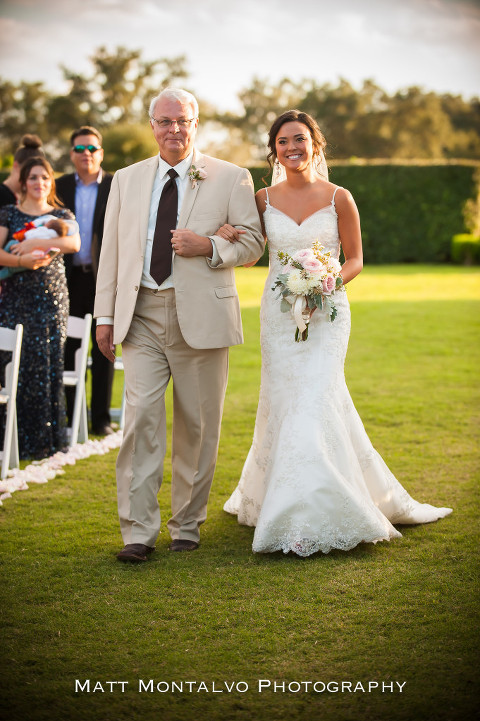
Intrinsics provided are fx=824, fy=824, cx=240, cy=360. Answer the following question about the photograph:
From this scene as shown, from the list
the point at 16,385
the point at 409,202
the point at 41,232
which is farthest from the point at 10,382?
the point at 409,202

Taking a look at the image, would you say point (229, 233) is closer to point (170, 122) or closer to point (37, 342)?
point (170, 122)

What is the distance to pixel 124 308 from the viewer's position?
4652 mm

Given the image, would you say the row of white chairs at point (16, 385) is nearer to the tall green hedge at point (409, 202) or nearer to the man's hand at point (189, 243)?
the man's hand at point (189, 243)

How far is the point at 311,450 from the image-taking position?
468 cm

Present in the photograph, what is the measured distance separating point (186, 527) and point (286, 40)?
35.3 m

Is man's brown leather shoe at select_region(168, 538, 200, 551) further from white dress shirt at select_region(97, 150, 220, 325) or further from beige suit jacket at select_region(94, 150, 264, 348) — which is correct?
white dress shirt at select_region(97, 150, 220, 325)

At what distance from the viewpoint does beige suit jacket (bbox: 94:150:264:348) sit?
4629mm

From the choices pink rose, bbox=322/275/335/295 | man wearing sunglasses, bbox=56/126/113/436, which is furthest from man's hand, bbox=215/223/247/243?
man wearing sunglasses, bbox=56/126/113/436

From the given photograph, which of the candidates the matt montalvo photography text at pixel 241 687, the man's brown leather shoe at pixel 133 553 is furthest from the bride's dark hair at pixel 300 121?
the matt montalvo photography text at pixel 241 687

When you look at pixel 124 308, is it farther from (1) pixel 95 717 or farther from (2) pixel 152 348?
(1) pixel 95 717

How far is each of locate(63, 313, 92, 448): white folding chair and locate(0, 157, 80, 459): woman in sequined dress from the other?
14 centimetres

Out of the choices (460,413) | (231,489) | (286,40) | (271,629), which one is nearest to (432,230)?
(286,40)

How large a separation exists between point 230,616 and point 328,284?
6.26 feet

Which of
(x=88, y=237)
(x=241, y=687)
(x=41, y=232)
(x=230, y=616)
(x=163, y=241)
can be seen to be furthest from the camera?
(x=88, y=237)
